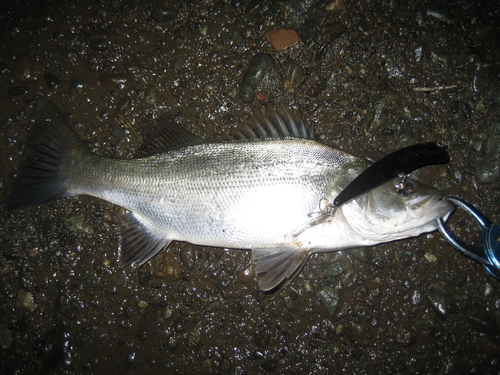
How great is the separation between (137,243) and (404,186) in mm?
2397

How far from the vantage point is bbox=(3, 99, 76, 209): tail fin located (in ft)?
8.36

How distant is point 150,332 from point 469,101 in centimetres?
398

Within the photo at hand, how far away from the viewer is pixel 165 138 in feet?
8.25

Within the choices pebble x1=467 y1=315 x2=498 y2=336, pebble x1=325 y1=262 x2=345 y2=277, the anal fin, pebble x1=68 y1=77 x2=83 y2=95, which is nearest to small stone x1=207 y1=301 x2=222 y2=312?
the anal fin

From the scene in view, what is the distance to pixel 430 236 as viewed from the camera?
2.57 m

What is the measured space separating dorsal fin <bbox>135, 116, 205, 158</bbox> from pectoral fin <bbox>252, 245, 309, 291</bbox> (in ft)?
4.07

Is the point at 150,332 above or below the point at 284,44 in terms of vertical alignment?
below

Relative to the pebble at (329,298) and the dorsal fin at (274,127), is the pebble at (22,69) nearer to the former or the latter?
the dorsal fin at (274,127)

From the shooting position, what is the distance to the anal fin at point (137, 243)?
97.1 inches

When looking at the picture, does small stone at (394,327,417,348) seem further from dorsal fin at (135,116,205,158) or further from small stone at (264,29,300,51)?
small stone at (264,29,300,51)

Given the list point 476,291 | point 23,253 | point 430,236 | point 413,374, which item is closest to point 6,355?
point 23,253

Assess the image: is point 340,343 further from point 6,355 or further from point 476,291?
point 6,355

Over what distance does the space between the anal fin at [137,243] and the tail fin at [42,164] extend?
2.37 feet

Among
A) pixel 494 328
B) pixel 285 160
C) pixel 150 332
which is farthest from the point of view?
pixel 150 332
